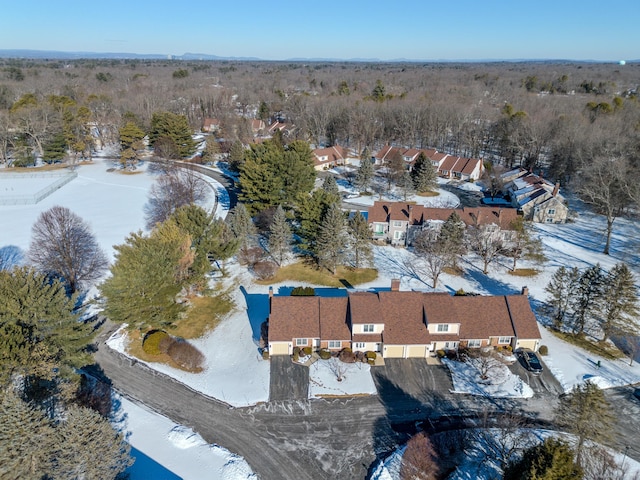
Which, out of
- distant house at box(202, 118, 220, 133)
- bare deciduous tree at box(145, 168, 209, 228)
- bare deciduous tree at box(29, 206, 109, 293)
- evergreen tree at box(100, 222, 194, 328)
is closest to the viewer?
evergreen tree at box(100, 222, 194, 328)

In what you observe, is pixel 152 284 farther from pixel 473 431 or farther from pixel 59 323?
pixel 473 431

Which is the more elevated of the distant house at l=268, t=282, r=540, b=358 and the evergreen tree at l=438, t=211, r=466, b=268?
the evergreen tree at l=438, t=211, r=466, b=268

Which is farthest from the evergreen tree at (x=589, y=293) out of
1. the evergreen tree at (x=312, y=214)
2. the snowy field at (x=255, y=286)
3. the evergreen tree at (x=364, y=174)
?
the evergreen tree at (x=364, y=174)

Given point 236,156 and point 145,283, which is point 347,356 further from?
point 236,156

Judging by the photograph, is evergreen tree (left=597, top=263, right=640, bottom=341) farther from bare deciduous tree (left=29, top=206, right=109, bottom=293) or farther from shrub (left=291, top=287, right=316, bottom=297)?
bare deciduous tree (left=29, top=206, right=109, bottom=293)

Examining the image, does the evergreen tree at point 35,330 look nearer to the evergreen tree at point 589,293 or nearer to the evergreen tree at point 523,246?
the evergreen tree at point 589,293

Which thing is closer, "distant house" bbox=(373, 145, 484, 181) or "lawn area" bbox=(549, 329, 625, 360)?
"lawn area" bbox=(549, 329, 625, 360)

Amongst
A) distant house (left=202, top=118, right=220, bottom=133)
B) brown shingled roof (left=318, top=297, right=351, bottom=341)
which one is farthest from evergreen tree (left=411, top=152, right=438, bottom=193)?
distant house (left=202, top=118, right=220, bottom=133)

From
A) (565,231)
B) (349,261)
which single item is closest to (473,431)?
(349,261)
